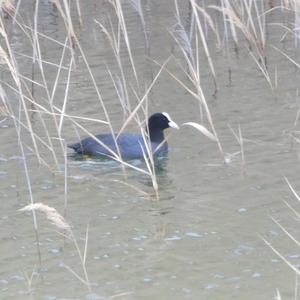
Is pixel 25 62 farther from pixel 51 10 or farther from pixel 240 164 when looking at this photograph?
pixel 240 164

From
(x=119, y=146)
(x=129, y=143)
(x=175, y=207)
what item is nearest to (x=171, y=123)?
(x=129, y=143)

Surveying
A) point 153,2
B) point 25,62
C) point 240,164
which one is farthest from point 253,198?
point 153,2

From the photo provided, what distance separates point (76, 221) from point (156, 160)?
188 centimetres

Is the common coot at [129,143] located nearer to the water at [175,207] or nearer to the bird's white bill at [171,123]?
the bird's white bill at [171,123]

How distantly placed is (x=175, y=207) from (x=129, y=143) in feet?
6.46

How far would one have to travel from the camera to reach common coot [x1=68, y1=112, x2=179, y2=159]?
9500 millimetres

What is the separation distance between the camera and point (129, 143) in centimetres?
972

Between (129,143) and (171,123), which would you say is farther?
(171,123)

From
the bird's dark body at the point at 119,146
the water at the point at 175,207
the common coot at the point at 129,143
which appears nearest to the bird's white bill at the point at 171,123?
the common coot at the point at 129,143

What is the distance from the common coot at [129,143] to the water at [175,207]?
0.11 m

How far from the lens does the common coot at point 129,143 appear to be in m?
9.50

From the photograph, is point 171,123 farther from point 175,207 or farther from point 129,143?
point 175,207

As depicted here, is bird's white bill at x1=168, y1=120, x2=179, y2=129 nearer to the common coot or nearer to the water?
the common coot

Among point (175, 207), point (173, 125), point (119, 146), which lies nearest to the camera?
point (175, 207)
